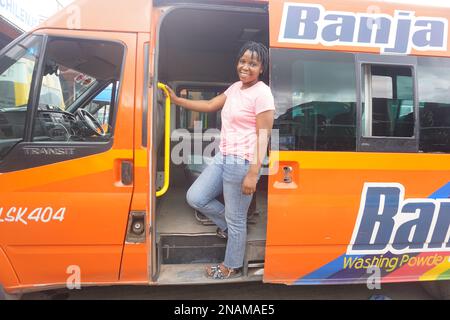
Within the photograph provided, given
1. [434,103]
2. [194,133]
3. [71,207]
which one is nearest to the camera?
[71,207]

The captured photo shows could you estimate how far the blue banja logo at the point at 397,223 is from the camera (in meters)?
2.40

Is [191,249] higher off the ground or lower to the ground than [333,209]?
lower

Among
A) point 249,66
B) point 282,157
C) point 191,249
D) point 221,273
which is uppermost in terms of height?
point 249,66

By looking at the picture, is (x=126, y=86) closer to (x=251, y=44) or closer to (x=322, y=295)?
(x=251, y=44)

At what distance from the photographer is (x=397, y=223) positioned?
2.45 m

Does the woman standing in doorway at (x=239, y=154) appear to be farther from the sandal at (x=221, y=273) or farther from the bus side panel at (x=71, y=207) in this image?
the bus side panel at (x=71, y=207)

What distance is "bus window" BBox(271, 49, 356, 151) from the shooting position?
92.0 inches

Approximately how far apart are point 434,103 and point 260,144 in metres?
1.39

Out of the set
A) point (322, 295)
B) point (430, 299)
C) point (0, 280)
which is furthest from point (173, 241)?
point (430, 299)

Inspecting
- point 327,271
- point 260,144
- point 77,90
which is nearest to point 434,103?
point 260,144

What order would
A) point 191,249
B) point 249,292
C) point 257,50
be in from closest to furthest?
point 257,50, point 191,249, point 249,292

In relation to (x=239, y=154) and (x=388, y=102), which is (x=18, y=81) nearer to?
(x=239, y=154)

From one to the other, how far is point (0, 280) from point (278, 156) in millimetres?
2142

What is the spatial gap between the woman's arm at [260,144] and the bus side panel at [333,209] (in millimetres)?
134
